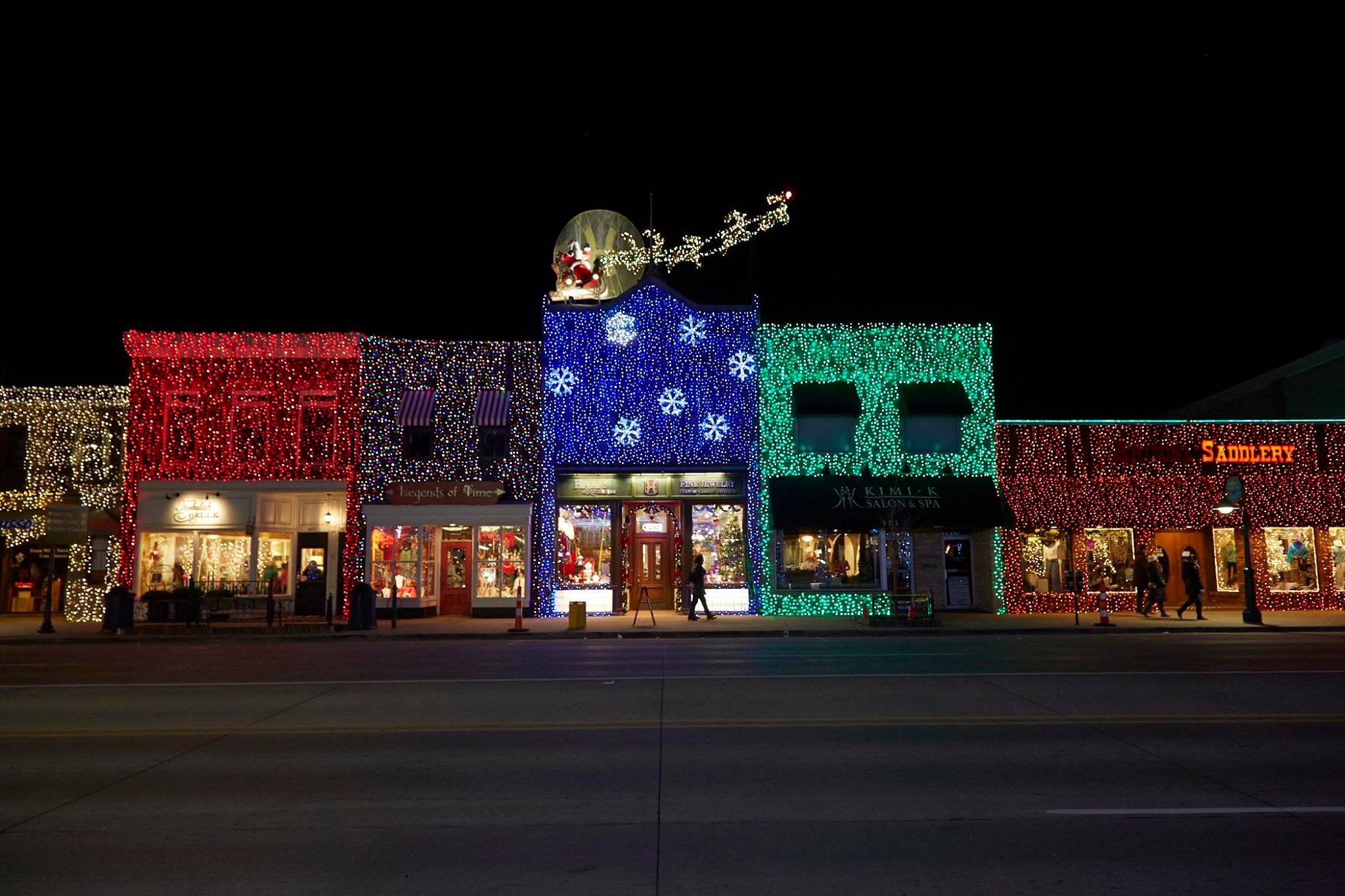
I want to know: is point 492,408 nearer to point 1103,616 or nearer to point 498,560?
point 498,560

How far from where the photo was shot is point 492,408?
26.0 metres

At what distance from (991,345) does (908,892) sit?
23696mm

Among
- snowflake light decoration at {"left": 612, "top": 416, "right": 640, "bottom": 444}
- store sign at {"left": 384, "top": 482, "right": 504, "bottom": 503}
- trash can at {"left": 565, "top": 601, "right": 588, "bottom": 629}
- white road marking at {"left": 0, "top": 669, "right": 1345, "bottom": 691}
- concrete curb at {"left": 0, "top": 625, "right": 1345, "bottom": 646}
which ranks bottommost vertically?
concrete curb at {"left": 0, "top": 625, "right": 1345, "bottom": 646}

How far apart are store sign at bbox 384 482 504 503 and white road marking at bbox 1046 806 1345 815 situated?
2084 centimetres

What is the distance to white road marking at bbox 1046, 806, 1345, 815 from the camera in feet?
→ 20.6

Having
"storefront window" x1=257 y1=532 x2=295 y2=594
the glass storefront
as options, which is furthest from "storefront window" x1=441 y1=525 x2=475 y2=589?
"storefront window" x1=257 y1=532 x2=295 y2=594

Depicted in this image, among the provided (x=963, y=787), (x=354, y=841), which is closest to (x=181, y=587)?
(x=354, y=841)

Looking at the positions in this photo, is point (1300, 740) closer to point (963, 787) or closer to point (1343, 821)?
point (1343, 821)

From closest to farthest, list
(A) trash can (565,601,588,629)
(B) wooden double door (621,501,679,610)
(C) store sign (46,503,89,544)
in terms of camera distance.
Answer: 1. (A) trash can (565,601,588,629)
2. (C) store sign (46,503,89,544)
3. (B) wooden double door (621,501,679,610)

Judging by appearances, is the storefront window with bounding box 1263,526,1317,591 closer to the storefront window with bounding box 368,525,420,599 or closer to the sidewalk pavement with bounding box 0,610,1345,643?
the sidewalk pavement with bounding box 0,610,1345,643

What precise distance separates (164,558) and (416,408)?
27.1 feet

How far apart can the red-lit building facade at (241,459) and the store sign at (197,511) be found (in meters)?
0.03

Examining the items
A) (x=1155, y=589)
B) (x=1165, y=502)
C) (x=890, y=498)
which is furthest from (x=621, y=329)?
(x=1165, y=502)

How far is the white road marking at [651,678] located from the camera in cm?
1279
